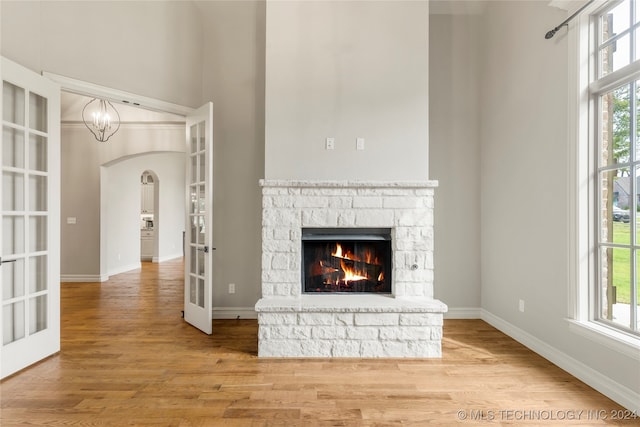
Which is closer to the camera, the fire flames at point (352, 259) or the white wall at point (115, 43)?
the white wall at point (115, 43)

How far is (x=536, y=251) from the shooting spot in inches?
115

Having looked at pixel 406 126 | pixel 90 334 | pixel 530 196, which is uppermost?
pixel 406 126

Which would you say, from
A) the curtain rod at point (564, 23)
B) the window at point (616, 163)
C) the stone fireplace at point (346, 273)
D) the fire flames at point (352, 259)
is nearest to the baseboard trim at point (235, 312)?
the stone fireplace at point (346, 273)

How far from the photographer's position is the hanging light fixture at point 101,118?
543cm

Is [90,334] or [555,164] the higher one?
[555,164]

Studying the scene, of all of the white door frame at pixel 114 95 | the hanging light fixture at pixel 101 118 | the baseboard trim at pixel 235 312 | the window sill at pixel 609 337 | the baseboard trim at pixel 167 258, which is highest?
the hanging light fixture at pixel 101 118

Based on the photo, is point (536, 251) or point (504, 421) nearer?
point (504, 421)

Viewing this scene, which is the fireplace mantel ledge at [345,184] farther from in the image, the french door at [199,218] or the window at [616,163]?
the window at [616,163]

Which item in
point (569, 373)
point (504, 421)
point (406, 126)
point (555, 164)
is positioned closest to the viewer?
point (504, 421)

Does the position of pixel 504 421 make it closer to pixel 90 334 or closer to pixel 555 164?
pixel 555 164

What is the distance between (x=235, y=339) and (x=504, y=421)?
2.27 m

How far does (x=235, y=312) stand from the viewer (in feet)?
12.7

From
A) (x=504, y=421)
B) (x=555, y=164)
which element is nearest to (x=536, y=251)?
(x=555, y=164)

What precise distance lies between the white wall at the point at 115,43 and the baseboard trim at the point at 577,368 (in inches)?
162
